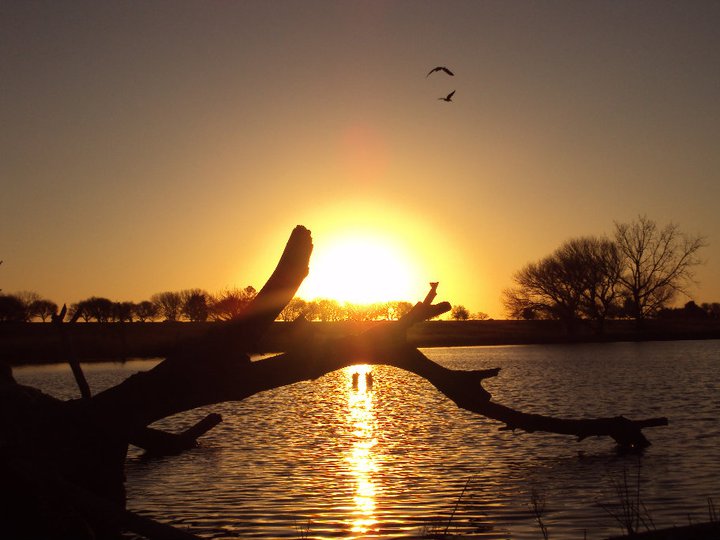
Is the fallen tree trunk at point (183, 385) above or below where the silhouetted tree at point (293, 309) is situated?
below

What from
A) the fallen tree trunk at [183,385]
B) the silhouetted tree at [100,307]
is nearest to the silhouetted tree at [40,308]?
the silhouetted tree at [100,307]

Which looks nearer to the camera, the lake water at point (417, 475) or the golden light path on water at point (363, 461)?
the lake water at point (417, 475)

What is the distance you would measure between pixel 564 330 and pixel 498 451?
365 ft

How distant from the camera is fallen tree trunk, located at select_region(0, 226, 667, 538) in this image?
10117 mm

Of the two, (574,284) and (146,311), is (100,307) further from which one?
(574,284)

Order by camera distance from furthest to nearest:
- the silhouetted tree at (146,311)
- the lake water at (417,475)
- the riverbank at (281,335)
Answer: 1. the silhouetted tree at (146,311)
2. the riverbank at (281,335)
3. the lake water at (417,475)

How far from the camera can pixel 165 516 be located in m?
13.3

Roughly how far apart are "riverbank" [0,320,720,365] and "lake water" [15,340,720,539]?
5570cm

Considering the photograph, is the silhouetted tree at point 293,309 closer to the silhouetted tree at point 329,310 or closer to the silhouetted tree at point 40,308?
the silhouetted tree at point 329,310

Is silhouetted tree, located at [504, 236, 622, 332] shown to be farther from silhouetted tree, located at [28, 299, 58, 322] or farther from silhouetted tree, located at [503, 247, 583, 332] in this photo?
silhouetted tree, located at [28, 299, 58, 322]

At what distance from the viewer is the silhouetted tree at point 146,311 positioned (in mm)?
188700

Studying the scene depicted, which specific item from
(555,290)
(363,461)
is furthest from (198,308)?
(363,461)

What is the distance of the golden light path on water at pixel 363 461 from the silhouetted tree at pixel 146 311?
15919 centimetres

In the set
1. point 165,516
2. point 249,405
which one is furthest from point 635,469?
point 249,405
